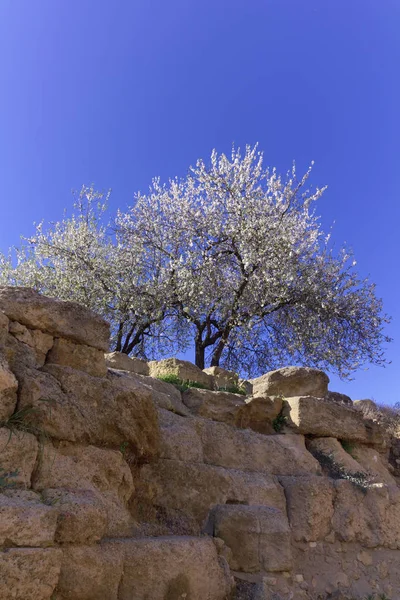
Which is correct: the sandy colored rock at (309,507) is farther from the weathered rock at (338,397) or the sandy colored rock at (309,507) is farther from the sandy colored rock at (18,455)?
the sandy colored rock at (18,455)

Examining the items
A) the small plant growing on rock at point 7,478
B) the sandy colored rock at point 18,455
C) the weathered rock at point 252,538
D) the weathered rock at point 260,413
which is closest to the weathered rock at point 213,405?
the weathered rock at point 260,413

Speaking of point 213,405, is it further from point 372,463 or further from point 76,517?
point 76,517

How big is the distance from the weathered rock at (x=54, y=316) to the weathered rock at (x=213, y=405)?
2.46m

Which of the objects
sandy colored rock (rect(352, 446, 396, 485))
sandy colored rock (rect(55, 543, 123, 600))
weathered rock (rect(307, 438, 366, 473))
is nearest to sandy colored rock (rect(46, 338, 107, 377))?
sandy colored rock (rect(55, 543, 123, 600))

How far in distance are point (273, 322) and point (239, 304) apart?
161cm

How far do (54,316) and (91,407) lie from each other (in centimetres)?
97

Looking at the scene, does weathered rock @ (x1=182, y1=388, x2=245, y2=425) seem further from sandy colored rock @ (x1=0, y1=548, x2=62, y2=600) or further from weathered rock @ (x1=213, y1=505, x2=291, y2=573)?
sandy colored rock @ (x1=0, y1=548, x2=62, y2=600)

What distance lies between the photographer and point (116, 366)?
27.0ft

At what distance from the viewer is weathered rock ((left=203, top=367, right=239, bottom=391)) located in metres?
9.31

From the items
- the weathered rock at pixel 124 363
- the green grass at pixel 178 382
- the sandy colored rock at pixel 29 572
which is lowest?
the sandy colored rock at pixel 29 572

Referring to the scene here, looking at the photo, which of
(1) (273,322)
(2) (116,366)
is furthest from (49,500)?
(1) (273,322)

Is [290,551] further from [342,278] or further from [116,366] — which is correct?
[342,278]

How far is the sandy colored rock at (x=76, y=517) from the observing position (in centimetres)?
368

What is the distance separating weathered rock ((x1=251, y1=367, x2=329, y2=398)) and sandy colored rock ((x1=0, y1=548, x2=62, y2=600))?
5728 millimetres
